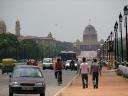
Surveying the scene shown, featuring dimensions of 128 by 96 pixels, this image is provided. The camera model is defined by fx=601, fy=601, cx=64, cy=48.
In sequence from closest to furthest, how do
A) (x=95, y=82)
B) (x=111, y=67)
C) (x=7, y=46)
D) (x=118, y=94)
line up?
(x=118, y=94), (x=95, y=82), (x=111, y=67), (x=7, y=46)

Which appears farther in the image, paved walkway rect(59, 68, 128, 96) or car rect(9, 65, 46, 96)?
paved walkway rect(59, 68, 128, 96)

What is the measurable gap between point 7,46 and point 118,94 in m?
134

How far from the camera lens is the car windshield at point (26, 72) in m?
25.4

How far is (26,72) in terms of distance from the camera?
84.0 feet

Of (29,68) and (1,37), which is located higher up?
(1,37)

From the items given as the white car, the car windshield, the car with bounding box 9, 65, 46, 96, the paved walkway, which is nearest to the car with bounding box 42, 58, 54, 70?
the white car

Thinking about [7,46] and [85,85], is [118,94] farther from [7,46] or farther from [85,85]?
[7,46]

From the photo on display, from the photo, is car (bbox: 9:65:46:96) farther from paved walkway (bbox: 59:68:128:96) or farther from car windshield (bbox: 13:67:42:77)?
paved walkway (bbox: 59:68:128:96)

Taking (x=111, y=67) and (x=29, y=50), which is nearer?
(x=111, y=67)

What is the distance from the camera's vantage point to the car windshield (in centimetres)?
2539

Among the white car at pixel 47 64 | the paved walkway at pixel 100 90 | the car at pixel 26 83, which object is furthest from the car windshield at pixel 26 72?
the white car at pixel 47 64

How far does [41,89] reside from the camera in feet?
81.6

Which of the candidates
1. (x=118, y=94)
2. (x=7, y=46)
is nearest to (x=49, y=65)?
(x=118, y=94)

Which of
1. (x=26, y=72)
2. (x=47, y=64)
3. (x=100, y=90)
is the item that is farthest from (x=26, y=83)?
(x=47, y=64)
